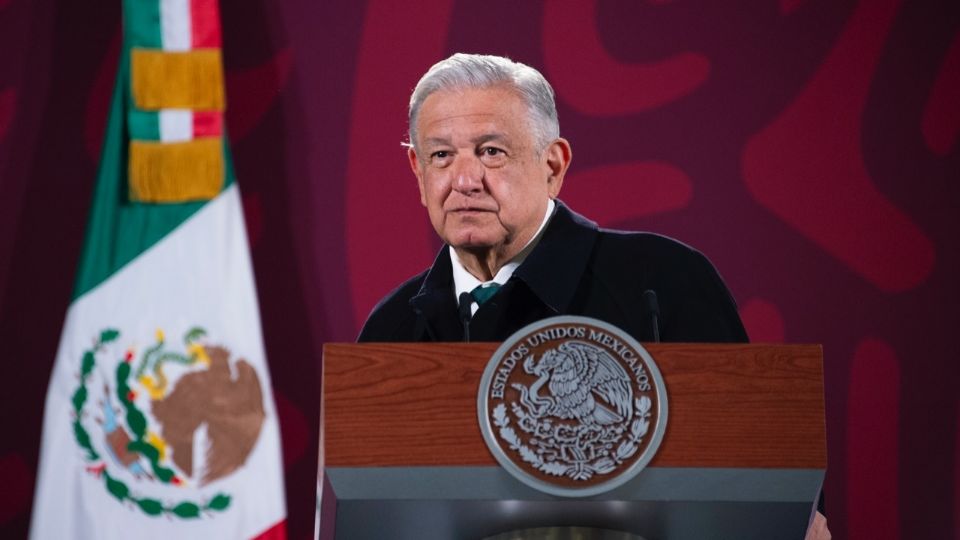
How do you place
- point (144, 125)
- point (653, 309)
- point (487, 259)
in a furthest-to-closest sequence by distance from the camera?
point (144, 125), point (487, 259), point (653, 309)

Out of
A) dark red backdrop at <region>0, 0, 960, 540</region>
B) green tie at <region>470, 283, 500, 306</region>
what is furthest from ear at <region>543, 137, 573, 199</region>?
dark red backdrop at <region>0, 0, 960, 540</region>

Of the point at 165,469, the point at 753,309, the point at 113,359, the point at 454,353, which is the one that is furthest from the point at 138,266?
the point at 454,353

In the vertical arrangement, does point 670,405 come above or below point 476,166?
below

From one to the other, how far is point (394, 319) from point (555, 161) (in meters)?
0.46

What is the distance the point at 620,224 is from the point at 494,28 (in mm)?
766

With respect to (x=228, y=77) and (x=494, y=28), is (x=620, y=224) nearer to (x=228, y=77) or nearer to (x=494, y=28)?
(x=494, y=28)

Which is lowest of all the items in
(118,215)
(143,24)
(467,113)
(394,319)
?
(394,319)

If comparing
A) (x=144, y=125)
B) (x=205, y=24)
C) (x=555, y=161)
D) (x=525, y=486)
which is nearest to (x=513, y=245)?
→ (x=555, y=161)

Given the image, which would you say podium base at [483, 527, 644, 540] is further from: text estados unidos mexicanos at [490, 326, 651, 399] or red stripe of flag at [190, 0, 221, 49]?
red stripe of flag at [190, 0, 221, 49]

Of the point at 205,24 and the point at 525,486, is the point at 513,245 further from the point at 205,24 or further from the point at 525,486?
the point at 205,24

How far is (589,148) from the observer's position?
430 cm

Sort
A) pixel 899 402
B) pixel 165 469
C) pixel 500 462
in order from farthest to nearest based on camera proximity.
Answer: pixel 899 402 → pixel 165 469 → pixel 500 462

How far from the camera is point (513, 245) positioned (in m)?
2.64

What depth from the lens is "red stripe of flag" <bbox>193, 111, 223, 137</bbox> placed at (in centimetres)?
412
